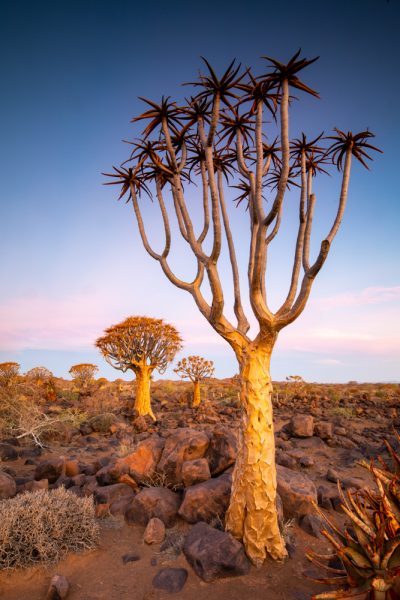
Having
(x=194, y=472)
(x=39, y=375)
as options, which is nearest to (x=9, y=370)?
(x=39, y=375)

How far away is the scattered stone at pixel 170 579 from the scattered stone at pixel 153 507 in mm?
1179

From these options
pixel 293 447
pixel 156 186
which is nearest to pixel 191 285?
pixel 156 186

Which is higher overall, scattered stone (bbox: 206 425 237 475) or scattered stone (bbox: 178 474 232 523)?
scattered stone (bbox: 206 425 237 475)

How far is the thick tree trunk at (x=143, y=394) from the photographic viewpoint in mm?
14352

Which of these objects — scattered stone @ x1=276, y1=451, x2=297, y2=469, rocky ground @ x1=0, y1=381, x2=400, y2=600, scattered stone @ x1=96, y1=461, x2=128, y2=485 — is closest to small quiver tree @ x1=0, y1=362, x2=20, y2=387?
rocky ground @ x1=0, y1=381, x2=400, y2=600

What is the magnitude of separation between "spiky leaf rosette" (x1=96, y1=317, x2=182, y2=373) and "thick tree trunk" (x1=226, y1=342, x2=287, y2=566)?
10.8 meters

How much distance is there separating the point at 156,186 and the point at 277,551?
596cm

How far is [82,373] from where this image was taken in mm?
26672

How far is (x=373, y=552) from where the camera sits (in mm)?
2213

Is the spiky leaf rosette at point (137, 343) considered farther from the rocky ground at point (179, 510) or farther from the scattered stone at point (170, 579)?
the scattered stone at point (170, 579)

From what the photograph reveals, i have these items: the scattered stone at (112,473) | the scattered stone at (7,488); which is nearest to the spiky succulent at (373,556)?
the scattered stone at (112,473)

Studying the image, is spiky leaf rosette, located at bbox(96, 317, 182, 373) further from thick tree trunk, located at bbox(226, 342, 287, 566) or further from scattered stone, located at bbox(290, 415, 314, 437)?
thick tree trunk, located at bbox(226, 342, 287, 566)

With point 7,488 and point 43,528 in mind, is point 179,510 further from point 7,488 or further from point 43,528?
point 7,488

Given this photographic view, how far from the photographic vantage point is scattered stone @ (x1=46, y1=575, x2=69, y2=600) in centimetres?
390
